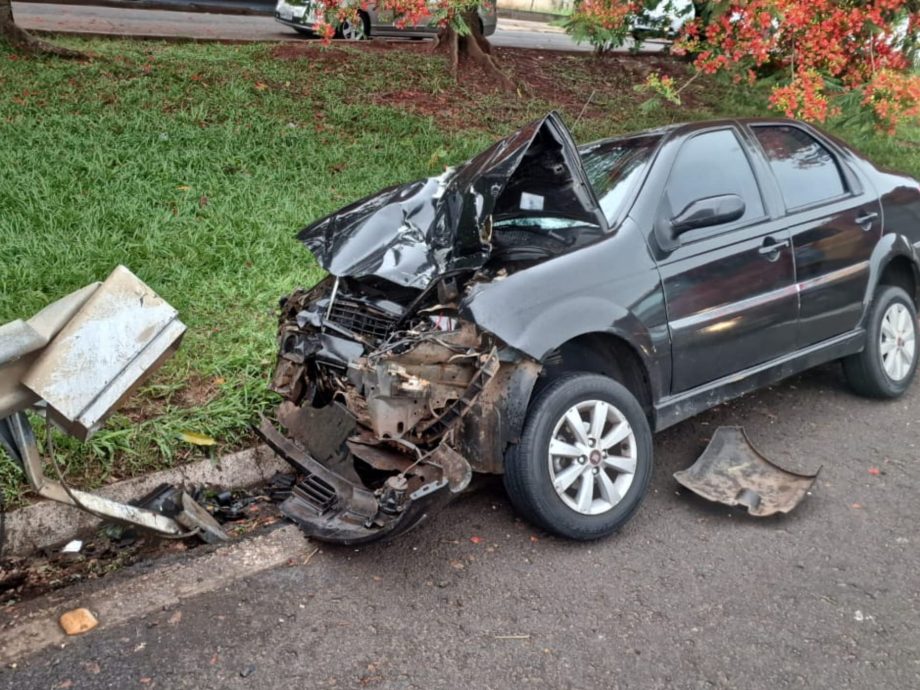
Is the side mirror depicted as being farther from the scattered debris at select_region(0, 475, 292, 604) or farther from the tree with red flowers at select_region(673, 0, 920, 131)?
the tree with red flowers at select_region(673, 0, 920, 131)

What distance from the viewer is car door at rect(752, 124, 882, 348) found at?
4688 millimetres

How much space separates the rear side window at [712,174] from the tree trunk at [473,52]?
7.01 m

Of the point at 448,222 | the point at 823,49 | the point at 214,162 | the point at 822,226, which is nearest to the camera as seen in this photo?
the point at 448,222

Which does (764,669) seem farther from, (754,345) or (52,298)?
(52,298)

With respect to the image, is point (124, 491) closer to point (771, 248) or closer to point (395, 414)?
point (395, 414)

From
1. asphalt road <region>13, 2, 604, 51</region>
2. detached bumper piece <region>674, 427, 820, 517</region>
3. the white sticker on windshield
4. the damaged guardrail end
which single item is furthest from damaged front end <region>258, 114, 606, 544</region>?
asphalt road <region>13, 2, 604, 51</region>

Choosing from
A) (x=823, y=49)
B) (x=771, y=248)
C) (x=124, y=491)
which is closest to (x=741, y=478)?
(x=771, y=248)

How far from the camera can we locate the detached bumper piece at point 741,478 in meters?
4.09

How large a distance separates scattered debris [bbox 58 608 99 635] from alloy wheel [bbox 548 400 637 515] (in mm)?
1843

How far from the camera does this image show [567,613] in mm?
3371

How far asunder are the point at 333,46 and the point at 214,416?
356 inches

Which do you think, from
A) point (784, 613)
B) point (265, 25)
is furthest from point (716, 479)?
point (265, 25)

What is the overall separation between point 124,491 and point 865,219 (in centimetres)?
415

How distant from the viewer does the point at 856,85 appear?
8.44m
